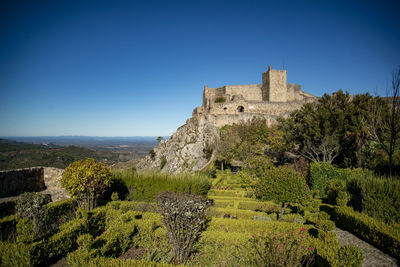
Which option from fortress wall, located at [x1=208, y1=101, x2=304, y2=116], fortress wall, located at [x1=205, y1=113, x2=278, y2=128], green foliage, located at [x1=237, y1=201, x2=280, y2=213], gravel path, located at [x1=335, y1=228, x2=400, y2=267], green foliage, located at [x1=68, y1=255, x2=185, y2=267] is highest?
fortress wall, located at [x1=208, y1=101, x2=304, y2=116]

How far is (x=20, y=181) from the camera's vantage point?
13359 millimetres

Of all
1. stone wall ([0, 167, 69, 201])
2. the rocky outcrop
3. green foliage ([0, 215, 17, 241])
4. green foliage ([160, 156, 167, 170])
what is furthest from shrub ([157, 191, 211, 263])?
green foliage ([160, 156, 167, 170])

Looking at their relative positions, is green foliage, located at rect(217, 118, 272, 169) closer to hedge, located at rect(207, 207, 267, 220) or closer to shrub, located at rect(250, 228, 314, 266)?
hedge, located at rect(207, 207, 267, 220)

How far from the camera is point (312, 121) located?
18.3 m

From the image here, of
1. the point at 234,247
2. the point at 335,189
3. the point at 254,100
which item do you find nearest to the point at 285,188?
the point at 234,247

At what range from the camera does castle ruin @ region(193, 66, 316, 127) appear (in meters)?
32.6

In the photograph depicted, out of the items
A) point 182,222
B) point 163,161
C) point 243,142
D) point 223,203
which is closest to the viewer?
point 182,222

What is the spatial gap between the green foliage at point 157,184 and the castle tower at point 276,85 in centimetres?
3371

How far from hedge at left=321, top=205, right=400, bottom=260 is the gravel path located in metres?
0.21

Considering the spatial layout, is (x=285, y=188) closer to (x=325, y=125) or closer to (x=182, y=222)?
(x=182, y=222)

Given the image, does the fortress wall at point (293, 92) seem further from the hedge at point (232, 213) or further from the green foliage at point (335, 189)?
the hedge at point (232, 213)

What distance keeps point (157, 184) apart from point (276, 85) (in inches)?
1435

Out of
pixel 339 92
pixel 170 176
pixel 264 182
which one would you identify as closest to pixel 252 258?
pixel 264 182

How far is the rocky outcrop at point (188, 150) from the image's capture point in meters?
24.8
